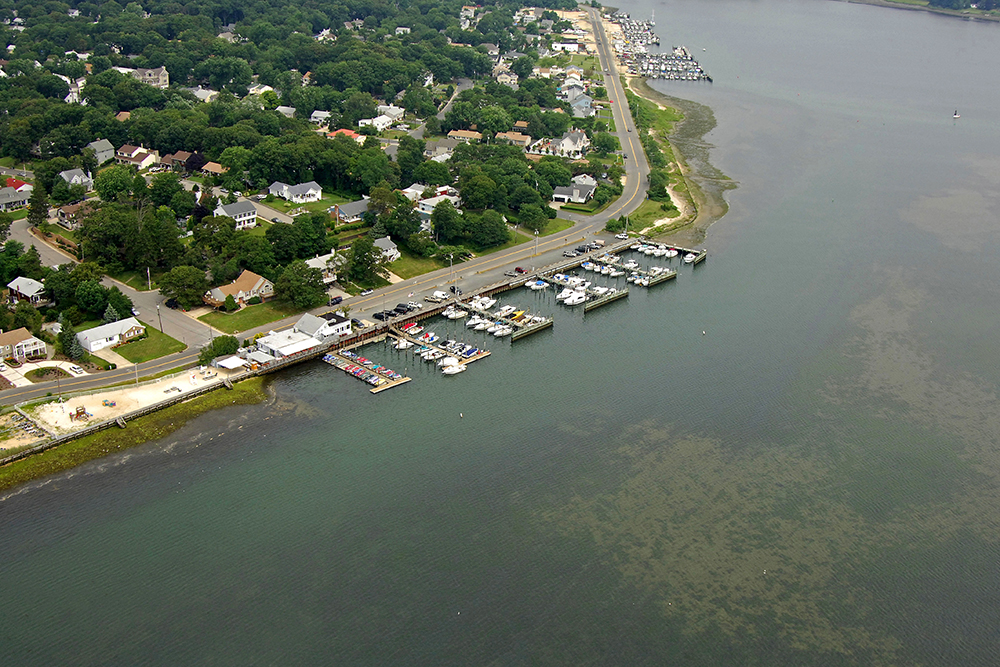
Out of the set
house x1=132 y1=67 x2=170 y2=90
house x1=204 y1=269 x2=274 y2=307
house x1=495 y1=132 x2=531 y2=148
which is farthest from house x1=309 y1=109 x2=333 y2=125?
house x1=204 y1=269 x2=274 y2=307

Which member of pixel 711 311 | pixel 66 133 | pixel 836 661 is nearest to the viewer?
pixel 836 661

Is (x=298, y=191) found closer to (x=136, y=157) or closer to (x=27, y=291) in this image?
(x=136, y=157)

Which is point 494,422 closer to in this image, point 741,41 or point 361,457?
point 361,457

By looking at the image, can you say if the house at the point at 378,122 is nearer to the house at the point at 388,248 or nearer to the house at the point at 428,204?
the house at the point at 428,204

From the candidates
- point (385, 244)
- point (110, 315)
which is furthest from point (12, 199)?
point (385, 244)

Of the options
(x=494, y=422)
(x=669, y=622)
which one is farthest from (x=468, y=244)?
(x=669, y=622)

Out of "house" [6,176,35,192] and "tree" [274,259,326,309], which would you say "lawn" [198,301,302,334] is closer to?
"tree" [274,259,326,309]
